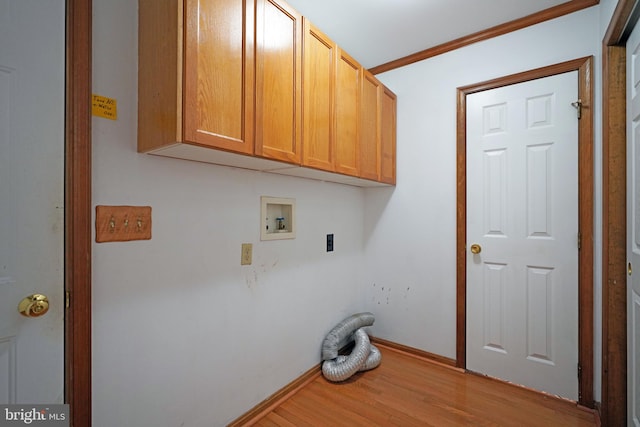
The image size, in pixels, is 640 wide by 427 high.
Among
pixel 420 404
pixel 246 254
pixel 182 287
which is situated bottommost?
pixel 420 404

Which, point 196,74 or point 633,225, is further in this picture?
point 633,225

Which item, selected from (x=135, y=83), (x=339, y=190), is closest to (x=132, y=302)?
(x=135, y=83)

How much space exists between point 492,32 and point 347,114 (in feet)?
4.12

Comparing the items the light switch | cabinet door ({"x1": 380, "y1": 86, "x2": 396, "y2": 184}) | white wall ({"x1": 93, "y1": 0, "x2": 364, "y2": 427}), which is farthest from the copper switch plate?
cabinet door ({"x1": 380, "y1": 86, "x2": 396, "y2": 184})

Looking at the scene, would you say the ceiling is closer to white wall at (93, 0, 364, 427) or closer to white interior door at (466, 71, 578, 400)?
white interior door at (466, 71, 578, 400)

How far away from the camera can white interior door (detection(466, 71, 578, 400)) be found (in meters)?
1.82

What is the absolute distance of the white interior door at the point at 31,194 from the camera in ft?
3.03

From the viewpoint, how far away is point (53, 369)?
101cm

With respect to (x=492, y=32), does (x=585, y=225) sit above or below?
below

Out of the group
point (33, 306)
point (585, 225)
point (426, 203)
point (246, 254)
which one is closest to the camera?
point (33, 306)

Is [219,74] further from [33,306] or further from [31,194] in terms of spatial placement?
[33,306]

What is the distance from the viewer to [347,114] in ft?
6.23

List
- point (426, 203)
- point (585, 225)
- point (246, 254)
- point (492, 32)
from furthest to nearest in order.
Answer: point (426, 203)
point (492, 32)
point (585, 225)
point (246, 254)

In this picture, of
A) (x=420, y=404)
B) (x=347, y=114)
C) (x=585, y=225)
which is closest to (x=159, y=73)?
(x=347, y=114)
